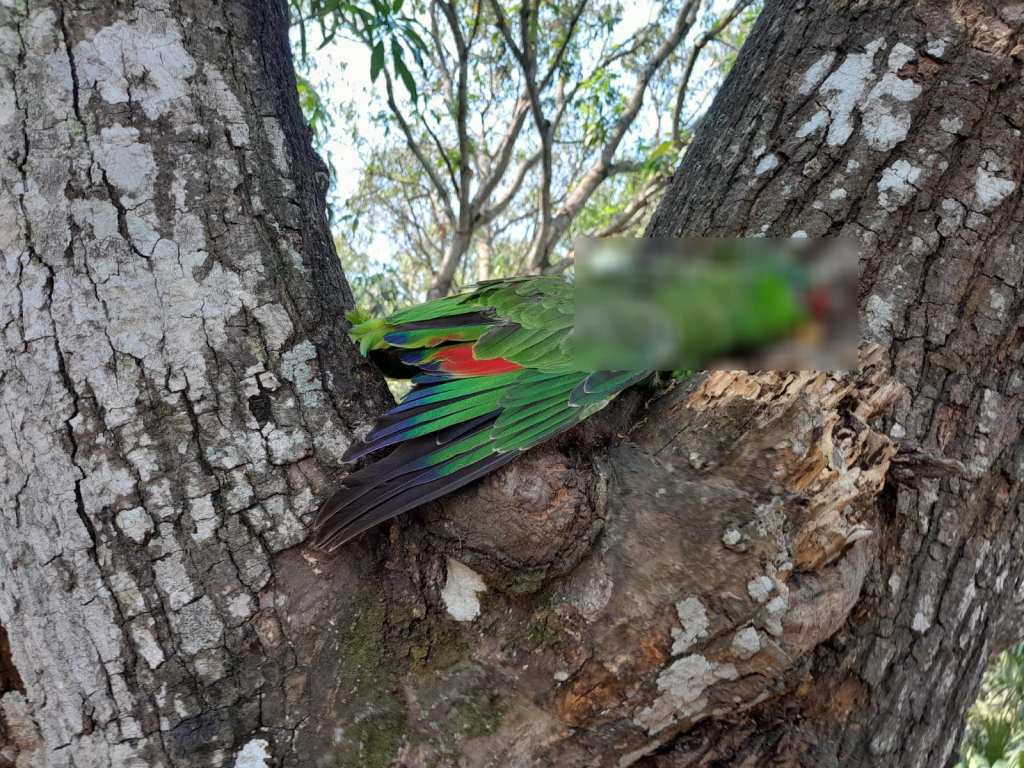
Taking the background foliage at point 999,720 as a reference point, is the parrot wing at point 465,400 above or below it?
above

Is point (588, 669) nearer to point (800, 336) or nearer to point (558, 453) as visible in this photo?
point (558, 453)

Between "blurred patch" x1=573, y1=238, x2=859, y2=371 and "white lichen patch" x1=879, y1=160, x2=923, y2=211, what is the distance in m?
0.78

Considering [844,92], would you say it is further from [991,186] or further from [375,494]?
[375,494]

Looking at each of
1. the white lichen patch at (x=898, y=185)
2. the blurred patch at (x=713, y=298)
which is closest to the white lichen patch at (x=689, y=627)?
the blurred patch at (x=713, y=298)

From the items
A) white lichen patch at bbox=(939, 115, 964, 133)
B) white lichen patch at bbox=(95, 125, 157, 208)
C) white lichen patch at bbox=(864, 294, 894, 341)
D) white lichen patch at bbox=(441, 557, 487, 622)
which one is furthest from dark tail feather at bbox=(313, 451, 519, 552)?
white lichen patch at bbox=(939, 115, 964, 133)

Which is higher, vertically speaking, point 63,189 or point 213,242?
point 63,189

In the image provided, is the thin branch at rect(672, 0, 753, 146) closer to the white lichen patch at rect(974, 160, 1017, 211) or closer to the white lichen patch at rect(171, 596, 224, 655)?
the white lichen patch at rect(974, 160, 1017, 211)

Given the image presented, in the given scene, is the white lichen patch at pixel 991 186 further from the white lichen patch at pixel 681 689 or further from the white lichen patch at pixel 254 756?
the white lichen patch at pixel 254 756

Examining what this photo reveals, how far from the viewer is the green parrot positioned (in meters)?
1.39

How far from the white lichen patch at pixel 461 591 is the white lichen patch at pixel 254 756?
1.30 ft

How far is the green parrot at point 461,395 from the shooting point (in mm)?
1392

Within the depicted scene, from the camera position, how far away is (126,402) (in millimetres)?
1376

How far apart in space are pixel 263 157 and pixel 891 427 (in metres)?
1.52

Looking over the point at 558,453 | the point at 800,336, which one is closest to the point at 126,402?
the point at 558,453
